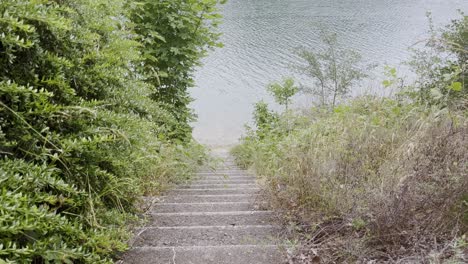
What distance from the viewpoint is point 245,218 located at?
2.63 m

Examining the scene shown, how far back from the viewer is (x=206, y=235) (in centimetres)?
227

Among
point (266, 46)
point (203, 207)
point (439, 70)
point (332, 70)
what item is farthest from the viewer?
point (266, 46)

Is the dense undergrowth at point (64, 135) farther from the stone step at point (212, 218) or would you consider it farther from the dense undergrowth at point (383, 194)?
the dense undergrowth at point (383, 194)

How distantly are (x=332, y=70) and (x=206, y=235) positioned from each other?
12.8 m

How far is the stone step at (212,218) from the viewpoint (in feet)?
8.41

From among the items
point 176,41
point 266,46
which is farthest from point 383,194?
point 266,46

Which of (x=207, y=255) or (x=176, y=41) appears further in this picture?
(x=176, y=41)

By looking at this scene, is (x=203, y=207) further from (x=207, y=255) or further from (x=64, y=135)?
(x=64, y=135)

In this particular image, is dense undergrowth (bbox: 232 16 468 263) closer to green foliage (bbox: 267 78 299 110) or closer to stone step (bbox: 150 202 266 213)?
stone step (bbox: 150 202 266 213)

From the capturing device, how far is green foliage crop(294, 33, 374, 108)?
13938 mm

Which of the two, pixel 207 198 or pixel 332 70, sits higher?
pixel 332 70

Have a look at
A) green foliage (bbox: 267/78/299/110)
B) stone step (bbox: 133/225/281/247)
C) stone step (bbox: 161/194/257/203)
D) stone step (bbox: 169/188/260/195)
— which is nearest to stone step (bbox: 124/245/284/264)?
stone step (bbox: 133/225/281/247)

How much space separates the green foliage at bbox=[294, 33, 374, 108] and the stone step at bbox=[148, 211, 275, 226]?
1147cm

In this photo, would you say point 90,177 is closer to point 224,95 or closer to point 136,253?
point 136,253
